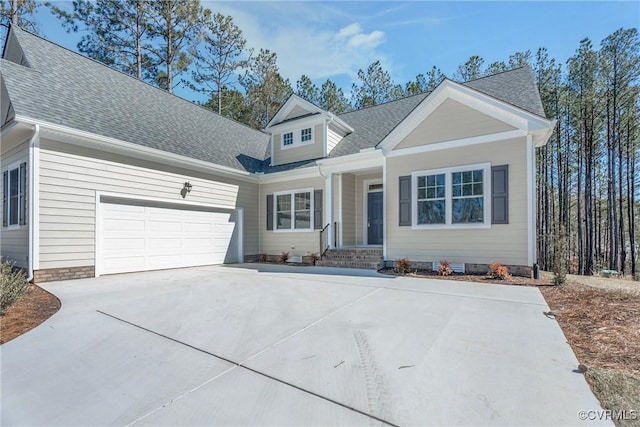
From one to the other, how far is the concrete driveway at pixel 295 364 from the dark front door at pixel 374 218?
608 centimetres

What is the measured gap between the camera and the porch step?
9406mm

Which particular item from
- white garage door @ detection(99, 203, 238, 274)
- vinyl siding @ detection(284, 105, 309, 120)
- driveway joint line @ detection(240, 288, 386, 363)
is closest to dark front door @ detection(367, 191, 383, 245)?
vinyl siding @ detection(284, 105, 309, 120)

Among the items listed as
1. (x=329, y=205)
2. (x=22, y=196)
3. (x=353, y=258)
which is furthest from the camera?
(x=329, y=205)

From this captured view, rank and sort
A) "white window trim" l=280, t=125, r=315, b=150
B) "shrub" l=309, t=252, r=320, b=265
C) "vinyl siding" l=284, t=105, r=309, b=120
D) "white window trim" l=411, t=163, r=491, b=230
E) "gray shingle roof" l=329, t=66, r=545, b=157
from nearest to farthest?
"white window trim" l=411, t=163, r=491, b=230
"gray shingle roof" l=329, t=66, r=545, b=157
"shrub" l=309, t=252, r=320, b=265
"white window trim" l=280, t=125, r=315, b=150
"vinyl siding" l=284, t=105, r=309, b=120

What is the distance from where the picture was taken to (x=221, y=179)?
11352 millimetres

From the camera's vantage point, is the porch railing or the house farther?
the porch railing

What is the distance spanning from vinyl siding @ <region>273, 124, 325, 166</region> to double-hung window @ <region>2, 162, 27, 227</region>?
26.3ft

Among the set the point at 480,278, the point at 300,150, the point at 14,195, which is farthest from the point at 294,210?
the point at 14,195

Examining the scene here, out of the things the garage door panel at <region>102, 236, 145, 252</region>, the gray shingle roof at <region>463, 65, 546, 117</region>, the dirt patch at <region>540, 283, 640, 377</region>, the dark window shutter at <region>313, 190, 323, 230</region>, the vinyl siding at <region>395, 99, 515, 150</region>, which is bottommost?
the dirt patch at <region>540, 283, 640, 377</region>

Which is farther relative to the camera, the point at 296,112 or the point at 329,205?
the point at 296,112

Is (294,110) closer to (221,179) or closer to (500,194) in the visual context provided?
(221,179)

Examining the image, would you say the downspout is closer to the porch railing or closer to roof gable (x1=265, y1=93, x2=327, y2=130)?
the porch railing

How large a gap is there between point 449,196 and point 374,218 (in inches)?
135

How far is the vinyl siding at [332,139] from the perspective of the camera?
12.1m
